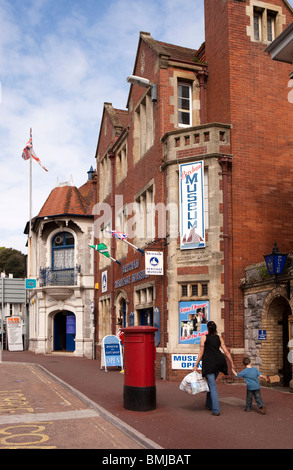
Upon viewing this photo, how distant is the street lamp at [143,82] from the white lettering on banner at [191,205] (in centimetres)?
348

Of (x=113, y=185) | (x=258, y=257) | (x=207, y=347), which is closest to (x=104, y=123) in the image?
(x=113, y=185)

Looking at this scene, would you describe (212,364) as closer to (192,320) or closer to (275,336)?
(275,336)

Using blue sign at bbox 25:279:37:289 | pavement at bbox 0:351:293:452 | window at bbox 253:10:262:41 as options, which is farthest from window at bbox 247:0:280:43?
blue sign at bbox 25:279:37:289

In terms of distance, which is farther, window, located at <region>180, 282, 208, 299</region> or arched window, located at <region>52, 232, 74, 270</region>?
arched window, located at <region>52, 232, 74, 270</region>

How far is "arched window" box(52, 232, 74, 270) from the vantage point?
108 feet

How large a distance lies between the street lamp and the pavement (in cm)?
1017

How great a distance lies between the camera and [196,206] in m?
16.7

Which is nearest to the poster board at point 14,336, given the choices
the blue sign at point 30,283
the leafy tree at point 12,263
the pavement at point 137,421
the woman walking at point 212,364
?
the blue sign at point 30,283

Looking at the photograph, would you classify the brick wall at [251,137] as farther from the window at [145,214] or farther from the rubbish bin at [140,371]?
the rubbish bin at [140,371]

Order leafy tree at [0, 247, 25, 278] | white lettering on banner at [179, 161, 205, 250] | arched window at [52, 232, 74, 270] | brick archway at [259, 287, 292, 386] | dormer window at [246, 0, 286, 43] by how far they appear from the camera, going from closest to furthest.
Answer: brick archway at [259, 287, 292, 386] < white lettering on banner at [179, 161, 205, 250] < dormer window at [246, 0, 286, 43] < arched window at [52, 232, 74, 270] < leafy tree at [0, 247, 25, 278]

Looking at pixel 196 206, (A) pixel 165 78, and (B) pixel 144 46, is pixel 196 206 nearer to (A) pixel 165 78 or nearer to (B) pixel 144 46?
(A) pixel 165 78

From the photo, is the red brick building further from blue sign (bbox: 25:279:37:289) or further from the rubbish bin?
blue sign (bbox: 25:279:37:289)

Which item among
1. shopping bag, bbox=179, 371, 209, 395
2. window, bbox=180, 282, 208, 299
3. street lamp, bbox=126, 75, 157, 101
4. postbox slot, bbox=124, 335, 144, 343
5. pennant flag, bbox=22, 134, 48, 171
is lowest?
shopping bag, bbox=179, 371, 209, 395
